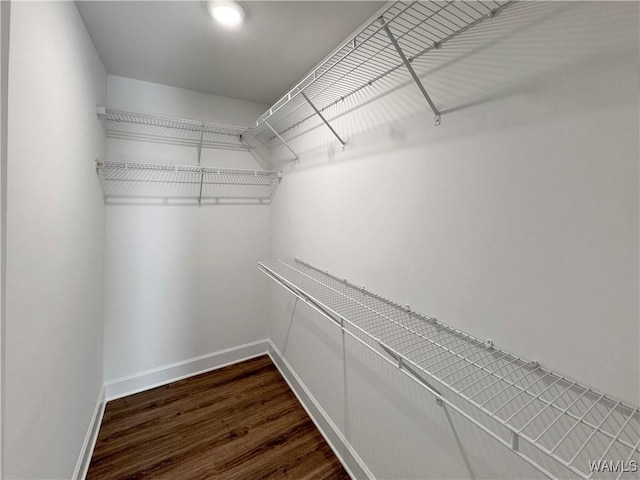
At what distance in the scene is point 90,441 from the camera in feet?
5.36

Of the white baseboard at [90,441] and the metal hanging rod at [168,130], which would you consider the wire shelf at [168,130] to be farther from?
the white baseboard at [90,441]

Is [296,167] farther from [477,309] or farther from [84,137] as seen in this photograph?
[477,309]

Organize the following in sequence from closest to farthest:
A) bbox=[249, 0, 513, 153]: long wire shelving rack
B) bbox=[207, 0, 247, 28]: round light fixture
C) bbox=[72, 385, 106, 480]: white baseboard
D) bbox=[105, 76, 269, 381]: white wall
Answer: bbox=[249, 0, 513, 153]: long wire shelving rack → bbox=[207, 0, 247, 28]: round light fixture → bbox=[72, 385, 106, 480]: white baseboard → bbox=[105, 76, 269, 381]: white wall

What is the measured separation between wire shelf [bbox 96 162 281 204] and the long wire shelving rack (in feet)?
3.06

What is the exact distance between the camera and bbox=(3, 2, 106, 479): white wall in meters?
0.81

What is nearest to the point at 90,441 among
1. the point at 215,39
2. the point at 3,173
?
the point at 3,173

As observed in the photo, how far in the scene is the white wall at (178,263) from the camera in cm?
205

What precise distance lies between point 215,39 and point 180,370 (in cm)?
248

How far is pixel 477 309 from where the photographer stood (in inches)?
36.7

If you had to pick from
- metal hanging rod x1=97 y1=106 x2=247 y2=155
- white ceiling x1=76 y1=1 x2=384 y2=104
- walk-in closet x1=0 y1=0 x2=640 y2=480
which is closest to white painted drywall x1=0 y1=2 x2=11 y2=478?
walk-in closet x1=0 y1=0 x2=640 y2=480

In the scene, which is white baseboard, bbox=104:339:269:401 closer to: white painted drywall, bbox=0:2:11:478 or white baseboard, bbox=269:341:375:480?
white baseboard, bbox=269:341:375:480

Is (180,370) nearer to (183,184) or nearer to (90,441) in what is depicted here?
(90,441)

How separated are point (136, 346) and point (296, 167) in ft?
6.33

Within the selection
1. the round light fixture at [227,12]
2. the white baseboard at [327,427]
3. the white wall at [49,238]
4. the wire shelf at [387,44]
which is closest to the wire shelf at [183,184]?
the white wall at [49,238]
